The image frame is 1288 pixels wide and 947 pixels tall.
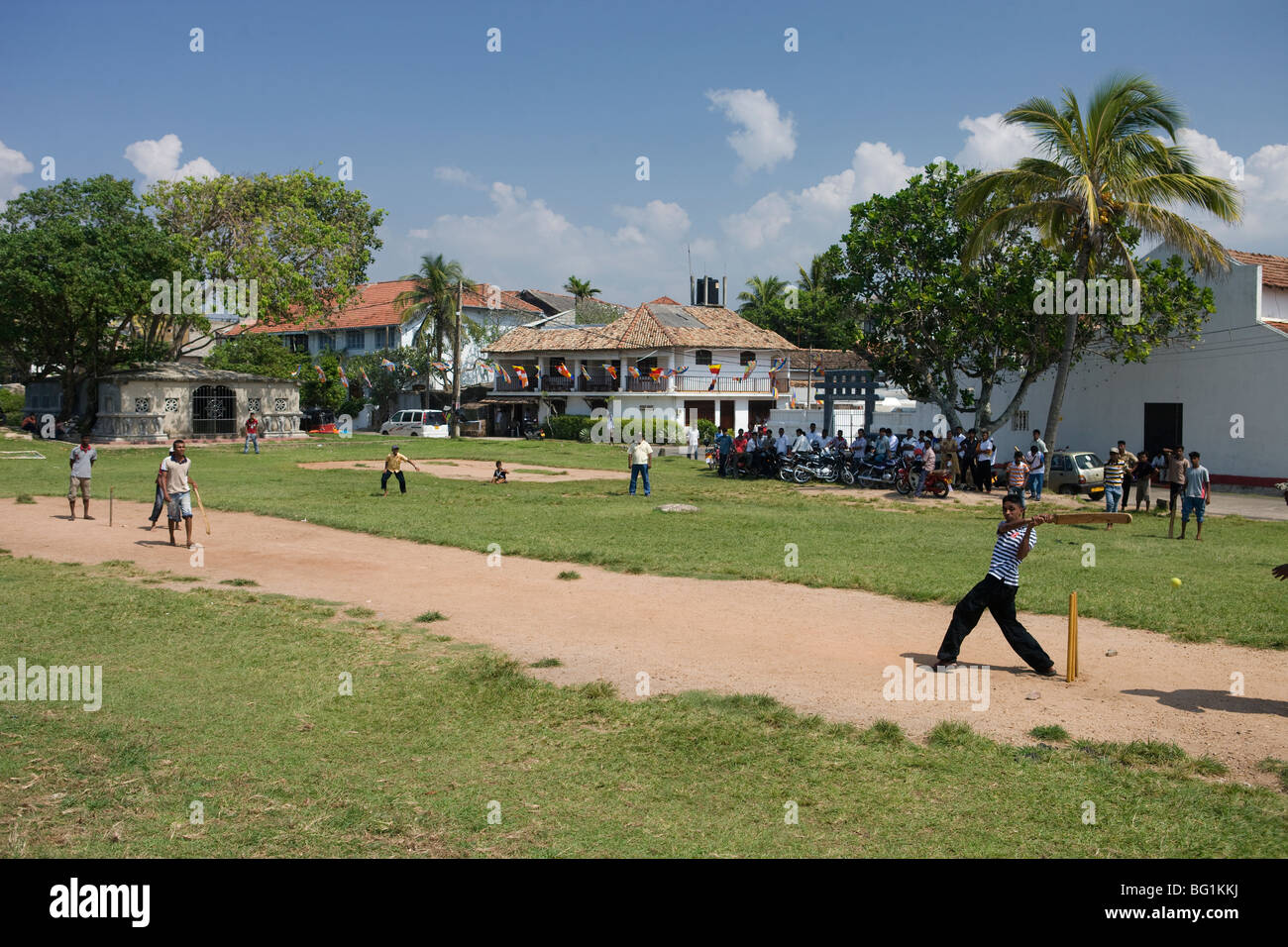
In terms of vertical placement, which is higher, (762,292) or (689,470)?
(762,292)

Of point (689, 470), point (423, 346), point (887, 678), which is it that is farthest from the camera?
point (423, 346)

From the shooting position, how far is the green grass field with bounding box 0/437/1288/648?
→ 12.5 meters

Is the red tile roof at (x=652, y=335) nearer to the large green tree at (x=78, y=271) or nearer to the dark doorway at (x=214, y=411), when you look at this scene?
the dark doorway at (x=214, y=411)

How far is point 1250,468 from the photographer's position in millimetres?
29594

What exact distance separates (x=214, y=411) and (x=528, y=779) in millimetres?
46664

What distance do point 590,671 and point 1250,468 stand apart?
27384mm

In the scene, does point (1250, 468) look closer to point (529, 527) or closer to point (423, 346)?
point (529, 527)

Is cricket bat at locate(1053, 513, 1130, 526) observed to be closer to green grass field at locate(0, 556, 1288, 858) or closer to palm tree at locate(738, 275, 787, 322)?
green grass field at locate(0, 556, 1288, 858)

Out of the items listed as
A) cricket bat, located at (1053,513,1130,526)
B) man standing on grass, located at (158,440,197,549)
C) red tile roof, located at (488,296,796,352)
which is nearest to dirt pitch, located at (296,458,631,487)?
man standing on grass, located at (158,440,197,549)

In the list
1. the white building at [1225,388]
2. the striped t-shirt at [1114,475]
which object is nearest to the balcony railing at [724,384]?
the white building at [1225,388]

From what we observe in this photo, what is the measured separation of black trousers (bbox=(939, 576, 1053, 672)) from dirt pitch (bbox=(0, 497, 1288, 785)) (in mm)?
238

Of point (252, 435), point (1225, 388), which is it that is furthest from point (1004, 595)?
point (252, 435)

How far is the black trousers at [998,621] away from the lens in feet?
29.6

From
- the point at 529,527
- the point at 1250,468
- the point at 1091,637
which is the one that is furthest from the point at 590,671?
the point at 1250,468
